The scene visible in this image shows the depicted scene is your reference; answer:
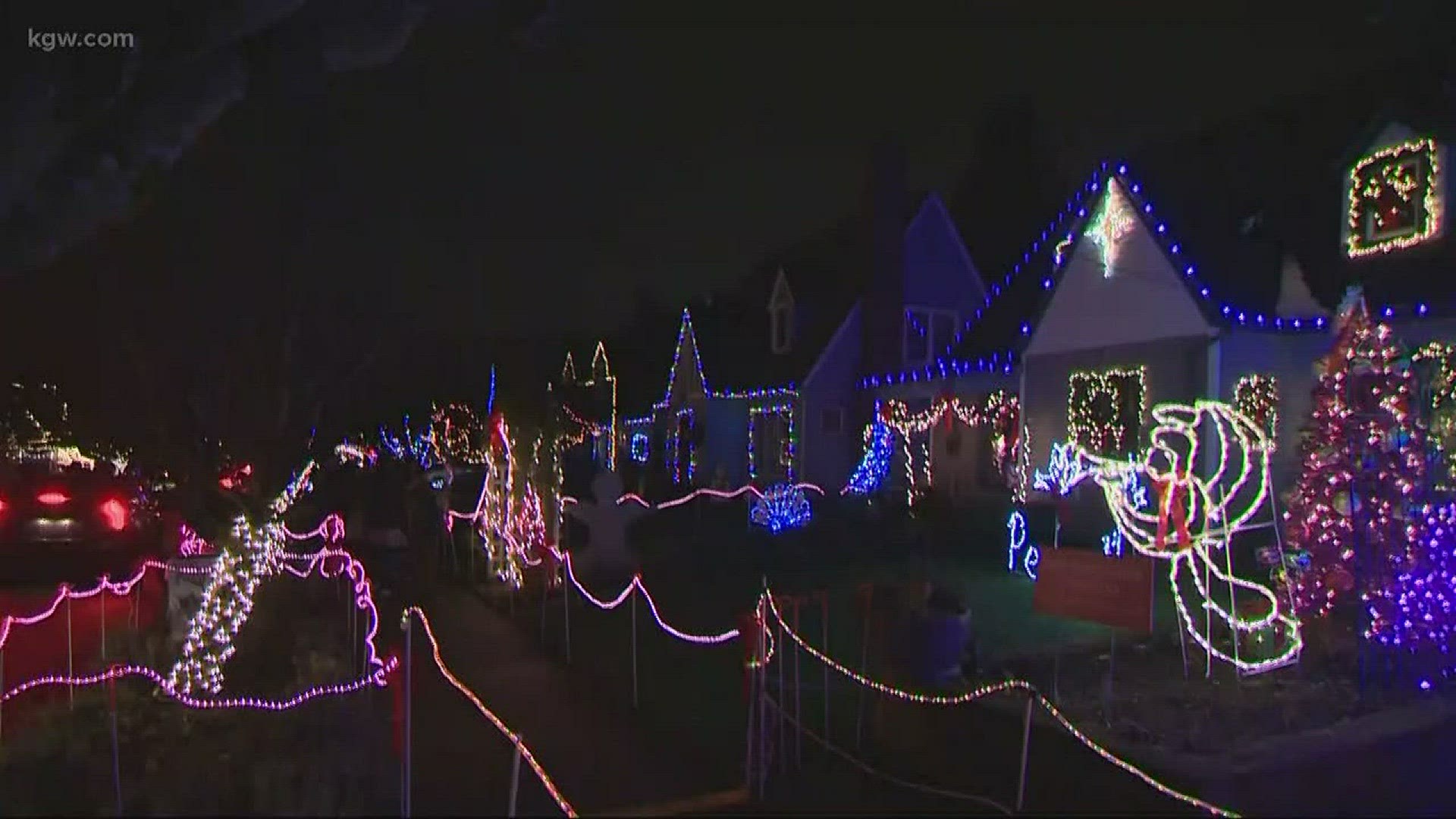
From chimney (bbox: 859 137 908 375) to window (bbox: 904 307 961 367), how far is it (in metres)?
0.22

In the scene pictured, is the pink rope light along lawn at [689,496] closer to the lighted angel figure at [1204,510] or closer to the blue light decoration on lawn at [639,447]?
the lighted angel figure at [1204,510]

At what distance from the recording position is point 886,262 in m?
23.5

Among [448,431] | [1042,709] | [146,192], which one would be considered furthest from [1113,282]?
[448,431]

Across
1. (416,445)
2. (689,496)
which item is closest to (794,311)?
(689,496)

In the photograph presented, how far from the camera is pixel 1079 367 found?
15.9 m

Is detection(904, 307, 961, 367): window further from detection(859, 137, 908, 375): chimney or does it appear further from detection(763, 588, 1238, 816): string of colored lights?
detection(763, 588, 1238, 816): string of colored lights

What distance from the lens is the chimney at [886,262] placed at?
2314cm

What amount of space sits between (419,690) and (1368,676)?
6.98 meters

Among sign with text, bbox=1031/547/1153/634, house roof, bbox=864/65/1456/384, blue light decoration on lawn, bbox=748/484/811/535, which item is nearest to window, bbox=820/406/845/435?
blue light decoration on lawn, bbox=748/484/811/535

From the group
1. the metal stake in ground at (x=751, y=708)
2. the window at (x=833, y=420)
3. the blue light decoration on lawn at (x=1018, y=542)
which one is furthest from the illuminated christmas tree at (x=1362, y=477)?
the window at (x=833, y=420)

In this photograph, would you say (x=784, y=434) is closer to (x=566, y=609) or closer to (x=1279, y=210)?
(x=1279, y=210)

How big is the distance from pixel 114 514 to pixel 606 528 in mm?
8509

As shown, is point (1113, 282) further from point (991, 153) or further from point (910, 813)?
point (991, 153)

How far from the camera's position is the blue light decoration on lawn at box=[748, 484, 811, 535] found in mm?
18219
